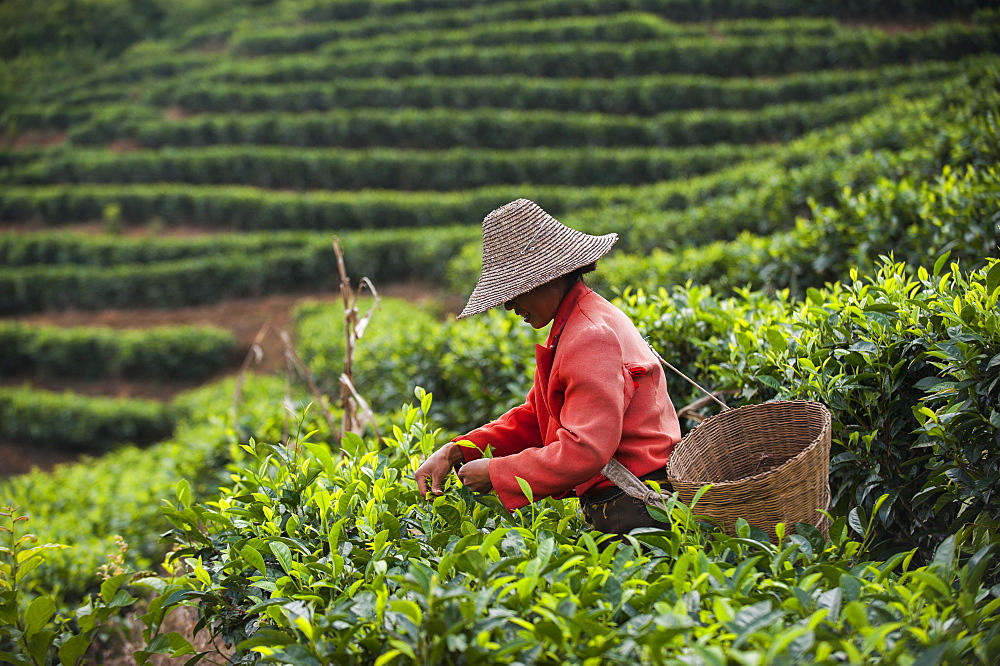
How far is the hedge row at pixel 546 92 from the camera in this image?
14.2 metres

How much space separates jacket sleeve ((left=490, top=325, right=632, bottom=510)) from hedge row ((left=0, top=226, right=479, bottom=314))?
1077 cm

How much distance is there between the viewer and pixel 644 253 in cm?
809

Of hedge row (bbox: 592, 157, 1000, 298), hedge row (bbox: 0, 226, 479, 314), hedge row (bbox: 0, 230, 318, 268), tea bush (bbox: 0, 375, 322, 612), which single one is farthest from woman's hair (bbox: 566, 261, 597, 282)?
hedge row (bbox: 0, 230, 318, 268)

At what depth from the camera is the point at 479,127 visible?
1609cm

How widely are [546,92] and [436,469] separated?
15473 mm

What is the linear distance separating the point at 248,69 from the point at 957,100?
1790 cm

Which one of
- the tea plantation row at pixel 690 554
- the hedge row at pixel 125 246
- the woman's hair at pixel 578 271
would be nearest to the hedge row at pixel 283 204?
the hedge row at pixel 125 246

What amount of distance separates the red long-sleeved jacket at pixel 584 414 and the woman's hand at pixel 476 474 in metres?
0.04

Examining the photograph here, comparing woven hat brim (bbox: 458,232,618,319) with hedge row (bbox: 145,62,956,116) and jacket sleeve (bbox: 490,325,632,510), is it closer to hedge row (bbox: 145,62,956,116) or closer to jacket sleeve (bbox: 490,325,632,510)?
jacket sleeve (bbox: 490,325,632,510)

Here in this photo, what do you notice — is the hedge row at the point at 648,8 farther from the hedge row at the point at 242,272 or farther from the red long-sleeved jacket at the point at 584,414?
the red long-sleeved jacket at the point at 584,414

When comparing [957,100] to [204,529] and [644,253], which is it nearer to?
[644,253]

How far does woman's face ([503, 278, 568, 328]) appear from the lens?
2008 millimetres

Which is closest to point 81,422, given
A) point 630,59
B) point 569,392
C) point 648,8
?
point 569,392

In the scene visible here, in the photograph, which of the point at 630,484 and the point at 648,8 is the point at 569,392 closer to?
the point at 630,484
